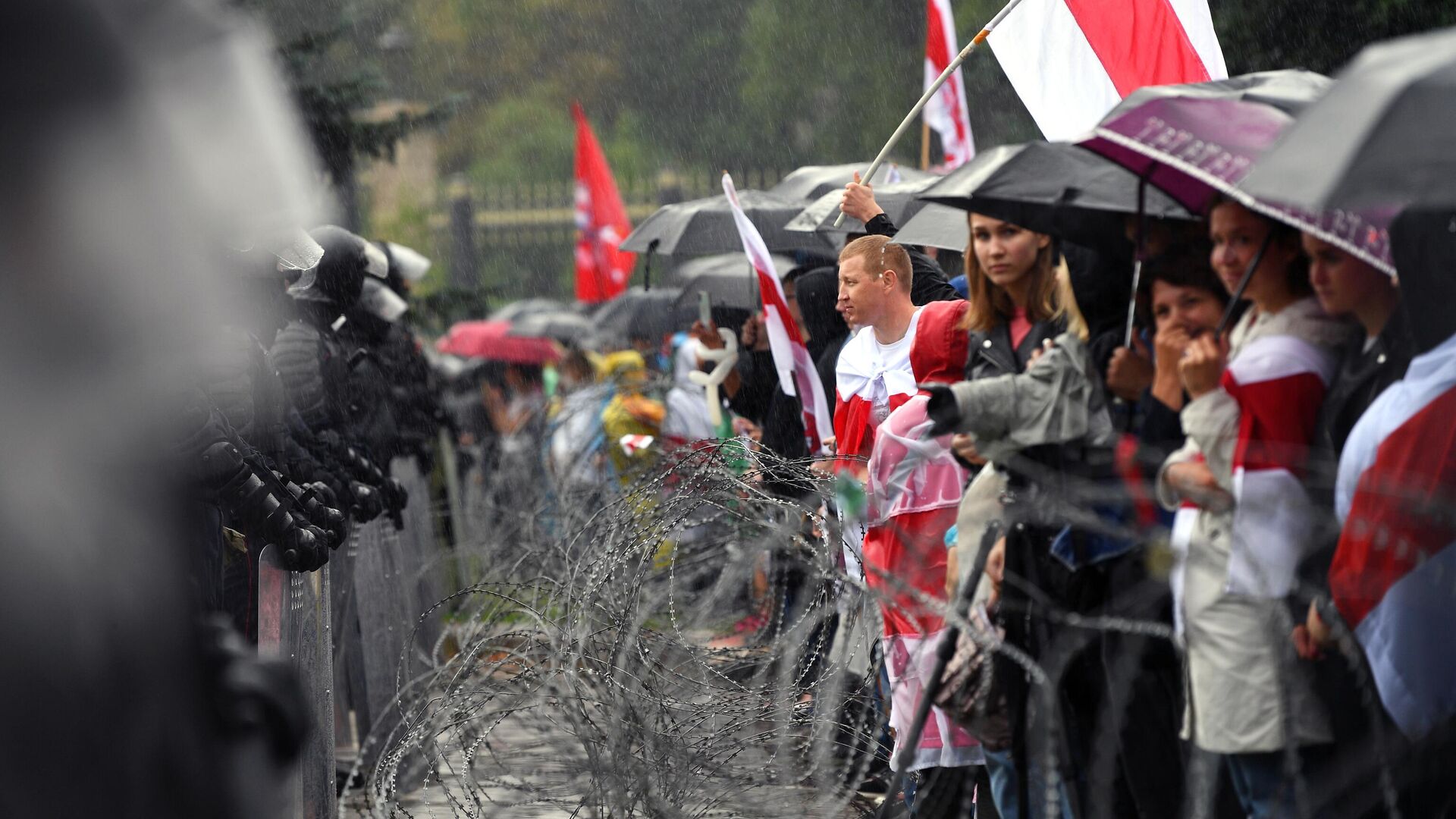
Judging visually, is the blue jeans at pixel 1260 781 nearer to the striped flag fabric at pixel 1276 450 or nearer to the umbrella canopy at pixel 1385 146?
the striped flag fabric at pixel 1276 450

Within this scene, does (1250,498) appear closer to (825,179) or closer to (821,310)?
(821,310)

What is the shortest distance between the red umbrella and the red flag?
91 cm

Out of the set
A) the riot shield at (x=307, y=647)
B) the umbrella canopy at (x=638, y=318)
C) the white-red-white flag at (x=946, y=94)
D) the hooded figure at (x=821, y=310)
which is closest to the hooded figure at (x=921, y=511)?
the riot shield at (x=307, y=647)

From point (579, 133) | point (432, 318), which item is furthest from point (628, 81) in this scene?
point (432, 318)

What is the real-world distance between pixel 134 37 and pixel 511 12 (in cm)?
4491

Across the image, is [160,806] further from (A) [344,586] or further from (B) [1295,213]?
(A) [344,586]

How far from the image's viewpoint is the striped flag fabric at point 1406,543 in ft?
8.88

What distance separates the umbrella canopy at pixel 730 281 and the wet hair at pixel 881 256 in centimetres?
216

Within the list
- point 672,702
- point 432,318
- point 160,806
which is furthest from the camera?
point 432,318

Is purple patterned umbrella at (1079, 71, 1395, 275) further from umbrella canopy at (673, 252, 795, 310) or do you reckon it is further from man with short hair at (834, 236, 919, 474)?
umbrella canopy at (673, 252, 795, 310)

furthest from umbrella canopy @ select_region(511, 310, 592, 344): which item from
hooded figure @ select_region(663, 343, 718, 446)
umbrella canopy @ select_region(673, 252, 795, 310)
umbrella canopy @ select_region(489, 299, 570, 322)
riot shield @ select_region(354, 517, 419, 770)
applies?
riot shield @ select_region(354, 517, 419, 770)

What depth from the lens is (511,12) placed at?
→ 45094 millimetres

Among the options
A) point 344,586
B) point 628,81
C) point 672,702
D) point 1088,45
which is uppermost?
point 628,81

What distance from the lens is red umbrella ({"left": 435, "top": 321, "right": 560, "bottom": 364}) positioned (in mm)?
16188
